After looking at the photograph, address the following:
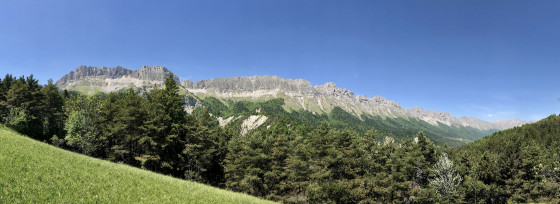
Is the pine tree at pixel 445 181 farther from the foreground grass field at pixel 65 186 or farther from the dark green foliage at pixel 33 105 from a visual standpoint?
the dark green foliage at pixel 33 105

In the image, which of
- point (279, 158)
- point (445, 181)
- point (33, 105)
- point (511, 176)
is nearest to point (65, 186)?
point (279, 158)

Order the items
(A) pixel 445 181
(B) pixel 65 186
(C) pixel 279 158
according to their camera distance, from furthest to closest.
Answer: (C) pixel 279 158, (A) pixel 445 181, (B) pixel 65 186

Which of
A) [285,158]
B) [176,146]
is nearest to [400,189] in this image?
[285,158]

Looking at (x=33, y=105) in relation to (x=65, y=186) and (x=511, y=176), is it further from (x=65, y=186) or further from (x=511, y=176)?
(x=511, y=176)

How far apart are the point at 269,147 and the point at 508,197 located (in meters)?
61.5

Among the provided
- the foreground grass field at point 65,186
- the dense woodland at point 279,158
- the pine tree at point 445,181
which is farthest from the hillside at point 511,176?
the foreground grass field at point 65,186

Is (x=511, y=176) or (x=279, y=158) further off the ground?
(x=279, y=158)

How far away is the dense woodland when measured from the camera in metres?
43.2

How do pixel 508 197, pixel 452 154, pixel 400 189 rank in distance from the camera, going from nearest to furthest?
1. pixel 400 189
2. pixel 508 197
3. pixel 452 154

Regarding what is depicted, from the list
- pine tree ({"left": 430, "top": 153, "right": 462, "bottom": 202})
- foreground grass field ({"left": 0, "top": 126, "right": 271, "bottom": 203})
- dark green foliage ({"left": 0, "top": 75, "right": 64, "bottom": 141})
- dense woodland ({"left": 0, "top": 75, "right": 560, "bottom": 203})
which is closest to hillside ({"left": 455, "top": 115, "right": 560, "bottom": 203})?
dense woodland ({"left": 0, "top": 75, "right": 560, "bottom": 203})

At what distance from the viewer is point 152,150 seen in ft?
138

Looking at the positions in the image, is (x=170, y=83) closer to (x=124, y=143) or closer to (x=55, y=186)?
(x=124, y=143)

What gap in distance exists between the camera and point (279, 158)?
174ft

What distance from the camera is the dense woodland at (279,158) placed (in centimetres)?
4325
